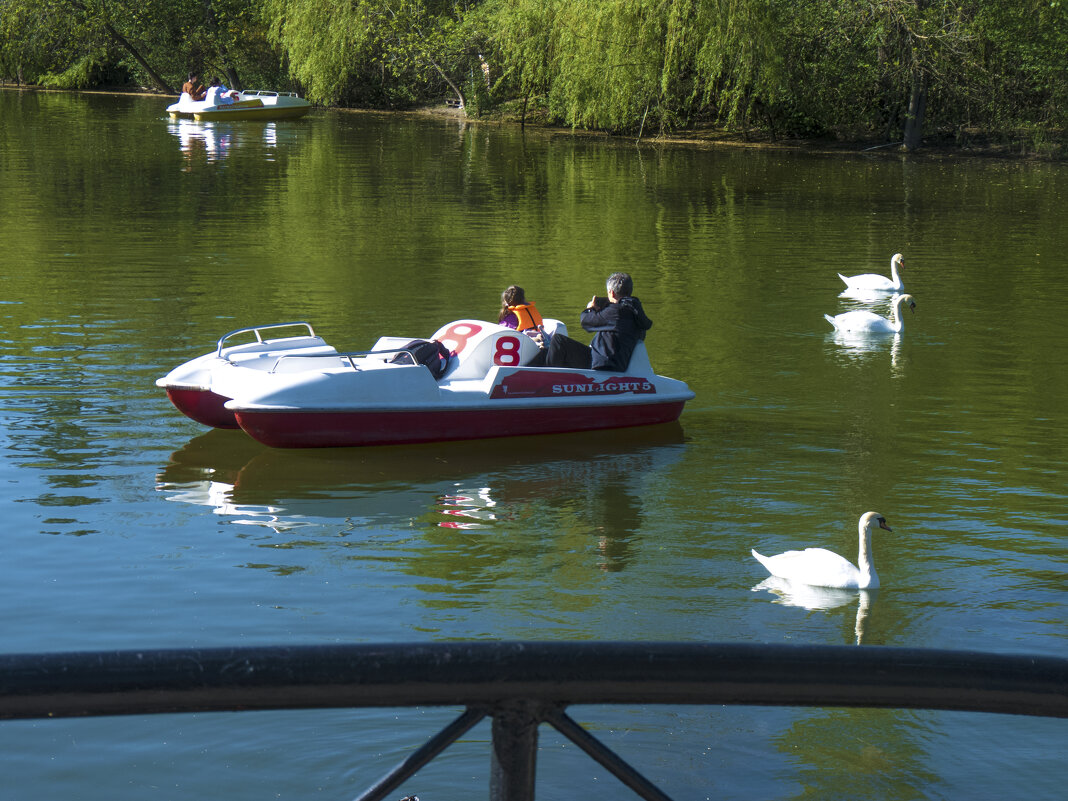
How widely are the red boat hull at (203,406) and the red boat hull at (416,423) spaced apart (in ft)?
1.98

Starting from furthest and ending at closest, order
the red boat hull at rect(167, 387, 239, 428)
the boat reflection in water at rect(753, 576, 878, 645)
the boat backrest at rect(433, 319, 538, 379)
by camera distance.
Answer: the boat backrest at rect(433, 319, 538, 379), the red boat hull at rect(167, 387, 239, 428), the boat reflection in water at rect(753, 576, 878, 645)

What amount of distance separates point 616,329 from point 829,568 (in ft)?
13.1

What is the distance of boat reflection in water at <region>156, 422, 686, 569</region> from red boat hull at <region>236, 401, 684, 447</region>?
156 millimetres

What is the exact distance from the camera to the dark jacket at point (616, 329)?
10.9 meters

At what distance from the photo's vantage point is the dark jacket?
1091cm

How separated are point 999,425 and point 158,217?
16.9m

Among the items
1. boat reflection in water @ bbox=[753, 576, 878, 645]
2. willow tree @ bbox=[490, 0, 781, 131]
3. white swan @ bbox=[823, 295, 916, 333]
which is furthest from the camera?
willow tree @ bbox=[490, 0, 781, 131]

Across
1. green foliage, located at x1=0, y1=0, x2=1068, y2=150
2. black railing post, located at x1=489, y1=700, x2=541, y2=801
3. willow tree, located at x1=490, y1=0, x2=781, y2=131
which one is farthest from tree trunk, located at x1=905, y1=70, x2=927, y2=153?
black railing post, located at x1=489, y1=700, x2=541, y2=801

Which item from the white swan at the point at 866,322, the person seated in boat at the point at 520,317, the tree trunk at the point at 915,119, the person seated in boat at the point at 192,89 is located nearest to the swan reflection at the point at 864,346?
the white swan at the point at 866,322

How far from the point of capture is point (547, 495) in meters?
9.80

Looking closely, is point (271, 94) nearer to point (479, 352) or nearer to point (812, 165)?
point (812, 165)

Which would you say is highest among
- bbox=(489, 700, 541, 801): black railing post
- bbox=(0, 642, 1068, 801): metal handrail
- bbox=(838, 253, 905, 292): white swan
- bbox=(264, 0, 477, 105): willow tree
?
bbox=(264, 0, 477, 105): willow tree

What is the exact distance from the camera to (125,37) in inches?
2301

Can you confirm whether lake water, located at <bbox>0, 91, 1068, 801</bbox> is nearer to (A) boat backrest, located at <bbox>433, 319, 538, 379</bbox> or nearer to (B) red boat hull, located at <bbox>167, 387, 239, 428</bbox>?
(B) red boat hull, located at <bbox>167, 387, 239, 428</bbox>
